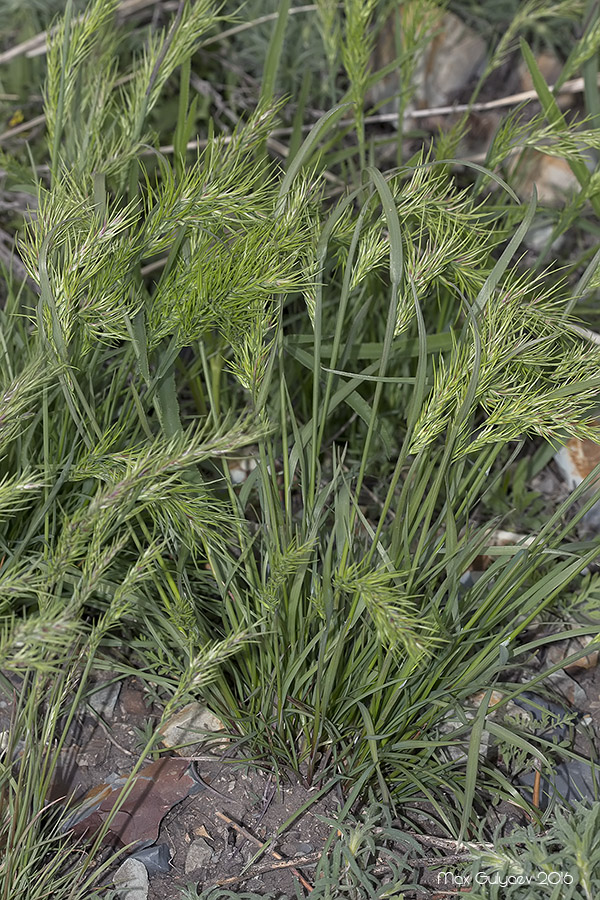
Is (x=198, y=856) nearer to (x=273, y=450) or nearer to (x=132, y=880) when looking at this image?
(x=132, y=880)

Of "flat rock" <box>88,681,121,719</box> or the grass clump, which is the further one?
"flat rock" <box>88,681,121,719</box>

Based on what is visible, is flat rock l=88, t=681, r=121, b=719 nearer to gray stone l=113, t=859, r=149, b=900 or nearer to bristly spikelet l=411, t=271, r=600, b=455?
gray stone l=113, t=859, r=149, b=900

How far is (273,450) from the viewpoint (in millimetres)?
1090

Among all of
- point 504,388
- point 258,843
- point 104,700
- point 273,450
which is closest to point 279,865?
point 258,843

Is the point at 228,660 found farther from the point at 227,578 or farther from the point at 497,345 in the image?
the point at 497,345

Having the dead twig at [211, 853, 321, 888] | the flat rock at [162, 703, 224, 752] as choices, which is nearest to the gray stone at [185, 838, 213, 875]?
the dead twig at [211, 853, 321, 888]

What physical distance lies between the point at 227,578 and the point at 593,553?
408 millimetres

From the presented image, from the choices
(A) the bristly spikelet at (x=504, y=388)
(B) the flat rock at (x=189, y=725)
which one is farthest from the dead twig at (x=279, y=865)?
(A) the bristly spikelet at (x=504, y=388)

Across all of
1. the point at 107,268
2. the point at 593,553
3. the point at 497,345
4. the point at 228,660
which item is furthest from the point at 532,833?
the point at 107,268

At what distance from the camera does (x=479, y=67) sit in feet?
7.76

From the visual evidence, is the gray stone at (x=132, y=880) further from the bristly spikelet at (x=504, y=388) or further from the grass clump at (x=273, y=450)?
the bristly spikelet at (x=504, y=388)

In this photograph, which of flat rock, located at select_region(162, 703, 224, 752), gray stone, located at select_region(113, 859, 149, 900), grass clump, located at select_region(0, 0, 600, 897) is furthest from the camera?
flat rock, located at select_region(162, 703, 224, 752)

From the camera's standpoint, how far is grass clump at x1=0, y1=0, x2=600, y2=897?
0.85 m

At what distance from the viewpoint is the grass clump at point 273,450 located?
0.85 m
